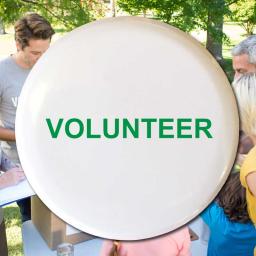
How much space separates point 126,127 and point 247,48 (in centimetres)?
53

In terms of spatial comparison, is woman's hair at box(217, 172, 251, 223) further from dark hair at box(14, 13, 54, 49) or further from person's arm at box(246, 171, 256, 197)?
dark hair at box(14, 13, 54, 49)

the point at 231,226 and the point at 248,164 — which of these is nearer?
the point at 248,164

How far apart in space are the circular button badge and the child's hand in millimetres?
181

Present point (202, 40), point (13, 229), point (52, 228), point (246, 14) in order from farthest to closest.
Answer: point (13, 229), point (246, 14), point (52, 228), point (202, 40)

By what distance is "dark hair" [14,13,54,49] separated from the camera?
3.60ft

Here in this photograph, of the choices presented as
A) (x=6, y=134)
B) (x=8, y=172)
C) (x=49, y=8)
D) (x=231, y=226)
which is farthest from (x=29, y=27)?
(x=231, y=226)

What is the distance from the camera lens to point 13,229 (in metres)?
1.69

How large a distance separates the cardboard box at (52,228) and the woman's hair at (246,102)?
454 millimetres

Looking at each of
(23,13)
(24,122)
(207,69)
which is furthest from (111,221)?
(23,13)

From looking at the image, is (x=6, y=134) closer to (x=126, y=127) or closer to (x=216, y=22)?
(x=126, y=127)

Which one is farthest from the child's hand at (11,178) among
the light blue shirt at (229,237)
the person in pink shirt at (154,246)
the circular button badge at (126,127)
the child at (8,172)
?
the light blue shirt at (229,237)

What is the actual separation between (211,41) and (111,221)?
519mm

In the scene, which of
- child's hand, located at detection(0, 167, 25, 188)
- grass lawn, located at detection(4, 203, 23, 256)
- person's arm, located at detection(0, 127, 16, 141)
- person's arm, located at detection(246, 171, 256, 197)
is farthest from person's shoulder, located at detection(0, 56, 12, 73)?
person's arm, located at detection(246, 171, 256, 197)

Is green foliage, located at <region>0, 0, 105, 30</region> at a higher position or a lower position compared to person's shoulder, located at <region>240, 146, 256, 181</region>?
higher
